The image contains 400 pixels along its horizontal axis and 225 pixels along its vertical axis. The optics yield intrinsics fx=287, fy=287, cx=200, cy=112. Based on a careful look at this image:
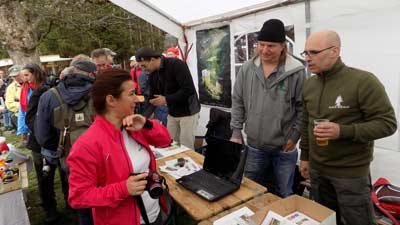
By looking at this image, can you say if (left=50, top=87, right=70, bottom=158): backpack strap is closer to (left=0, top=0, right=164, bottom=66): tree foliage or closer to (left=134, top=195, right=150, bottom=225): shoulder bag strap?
(left=134, top=195, right=150, bottom=225): shoulder bag strap

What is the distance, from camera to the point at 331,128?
1582mm

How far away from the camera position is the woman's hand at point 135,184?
51.9 inches

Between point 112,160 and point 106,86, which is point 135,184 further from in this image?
point 106,86

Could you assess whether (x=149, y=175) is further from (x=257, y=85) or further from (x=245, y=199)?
(x=257, y=85)

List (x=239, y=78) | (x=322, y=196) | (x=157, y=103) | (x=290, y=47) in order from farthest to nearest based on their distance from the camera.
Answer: (x=157, y=103) → (x=290, y=47) → (x=239, y=78) → (x=322, y=196)

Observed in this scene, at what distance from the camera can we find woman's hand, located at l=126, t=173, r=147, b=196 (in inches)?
51.9

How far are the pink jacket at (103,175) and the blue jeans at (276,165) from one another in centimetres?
109

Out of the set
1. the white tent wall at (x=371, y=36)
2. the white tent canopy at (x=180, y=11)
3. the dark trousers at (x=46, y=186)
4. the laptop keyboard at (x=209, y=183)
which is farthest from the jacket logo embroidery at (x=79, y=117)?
the white tent canopy at (x=180, y=11)

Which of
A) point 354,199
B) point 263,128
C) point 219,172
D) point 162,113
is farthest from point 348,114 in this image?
point 162,113

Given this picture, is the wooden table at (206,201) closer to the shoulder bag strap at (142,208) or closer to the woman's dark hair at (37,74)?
the shoulder bag strap at (142,208)

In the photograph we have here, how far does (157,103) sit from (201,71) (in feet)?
4.86

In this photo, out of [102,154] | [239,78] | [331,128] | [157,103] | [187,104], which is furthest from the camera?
[187,104]

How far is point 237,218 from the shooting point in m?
1.52

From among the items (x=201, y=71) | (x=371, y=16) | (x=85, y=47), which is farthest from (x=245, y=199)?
(x=85, y=47)
